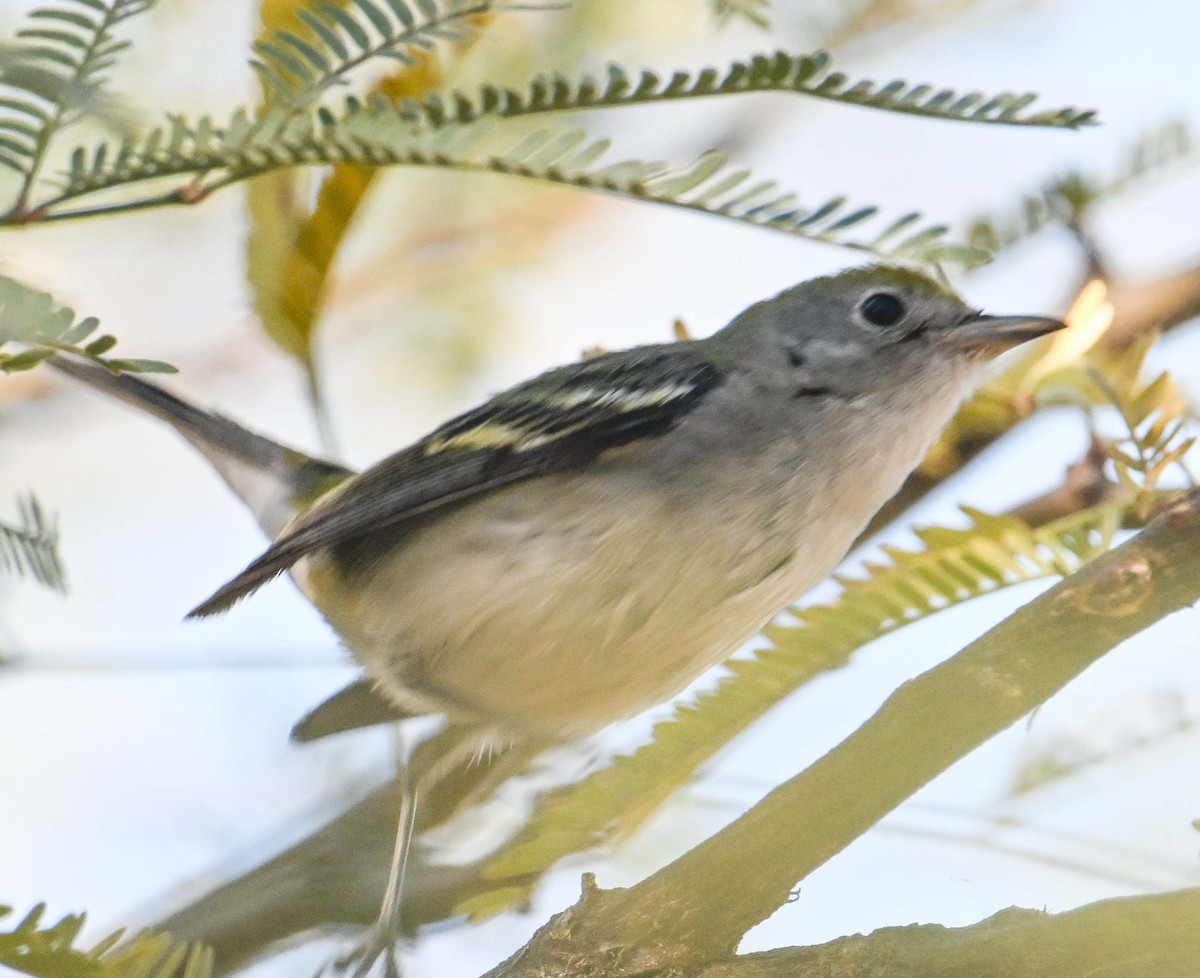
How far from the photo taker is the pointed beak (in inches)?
93.8

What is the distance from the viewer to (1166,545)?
144cm

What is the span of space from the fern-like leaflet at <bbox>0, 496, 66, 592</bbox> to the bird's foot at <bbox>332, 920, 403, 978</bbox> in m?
1.06

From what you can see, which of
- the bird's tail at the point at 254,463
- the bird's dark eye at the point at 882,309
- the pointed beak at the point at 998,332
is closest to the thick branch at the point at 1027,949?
the pointed beak at the point at 998,332

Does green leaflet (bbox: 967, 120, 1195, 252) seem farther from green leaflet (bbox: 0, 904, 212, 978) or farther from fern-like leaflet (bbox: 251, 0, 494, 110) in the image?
green leaflet (bbox: 0, 904, 212, 978)

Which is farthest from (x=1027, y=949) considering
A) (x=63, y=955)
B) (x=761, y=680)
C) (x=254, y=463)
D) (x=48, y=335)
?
(x=254, y=463)

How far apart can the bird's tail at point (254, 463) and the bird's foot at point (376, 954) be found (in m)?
0.87

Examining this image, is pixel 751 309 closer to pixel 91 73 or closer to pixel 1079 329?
pixel 1079 329

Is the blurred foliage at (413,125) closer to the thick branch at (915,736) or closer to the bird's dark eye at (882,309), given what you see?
the thick branch at (915,736)

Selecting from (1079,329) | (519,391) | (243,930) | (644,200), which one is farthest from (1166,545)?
(243,930)

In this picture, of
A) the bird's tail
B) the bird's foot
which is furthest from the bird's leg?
the bird's tail

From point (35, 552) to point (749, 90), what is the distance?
0.91 m

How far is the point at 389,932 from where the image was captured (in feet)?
7.55

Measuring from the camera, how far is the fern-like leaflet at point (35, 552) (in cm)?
145

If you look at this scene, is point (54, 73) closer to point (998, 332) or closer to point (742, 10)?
point (742, 10)
